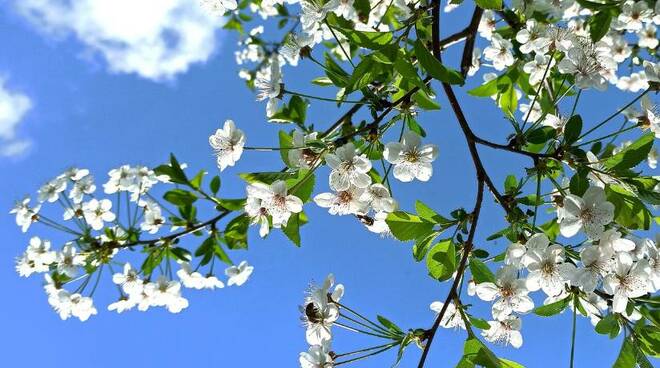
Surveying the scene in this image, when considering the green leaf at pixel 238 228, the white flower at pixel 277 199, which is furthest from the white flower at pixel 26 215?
the white flower at pixel 277 199

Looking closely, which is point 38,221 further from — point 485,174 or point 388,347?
point 485,174

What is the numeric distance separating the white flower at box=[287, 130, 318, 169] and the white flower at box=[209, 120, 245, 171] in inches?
9.4

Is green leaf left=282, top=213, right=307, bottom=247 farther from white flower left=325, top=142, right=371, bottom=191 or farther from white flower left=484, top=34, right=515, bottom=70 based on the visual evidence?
white flower left=484, top=34, right=515, bottom=70

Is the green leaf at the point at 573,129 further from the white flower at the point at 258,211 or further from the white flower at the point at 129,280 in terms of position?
the white flower at the point at 129,280

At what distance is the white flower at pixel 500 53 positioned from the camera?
2.56m

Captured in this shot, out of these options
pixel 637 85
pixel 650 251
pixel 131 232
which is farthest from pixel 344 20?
pixel 637 85

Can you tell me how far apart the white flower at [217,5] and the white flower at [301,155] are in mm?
636

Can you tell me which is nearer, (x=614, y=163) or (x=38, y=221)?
(x=614, y=163)

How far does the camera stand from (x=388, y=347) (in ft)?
5.30

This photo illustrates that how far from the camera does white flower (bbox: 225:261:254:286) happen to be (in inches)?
124

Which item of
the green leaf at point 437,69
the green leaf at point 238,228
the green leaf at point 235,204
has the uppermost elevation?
the green leaf at point 235,204

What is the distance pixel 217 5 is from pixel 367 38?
74 cm

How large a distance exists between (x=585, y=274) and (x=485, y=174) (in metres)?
0.38

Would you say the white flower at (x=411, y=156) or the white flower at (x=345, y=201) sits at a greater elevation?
the white flower at (x=411, y=156)
